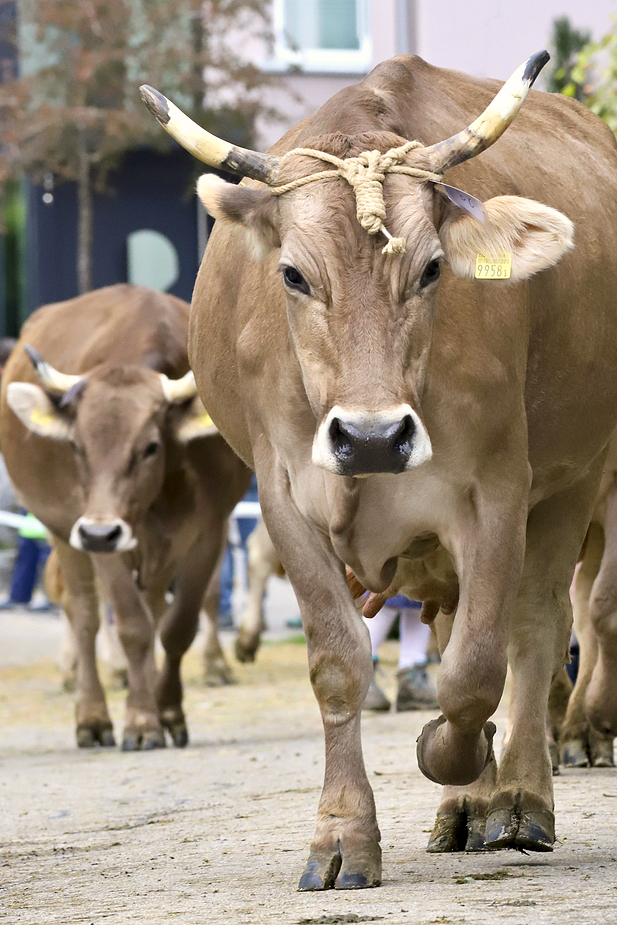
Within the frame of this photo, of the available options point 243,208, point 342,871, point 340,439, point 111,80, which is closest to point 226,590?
point 111,80

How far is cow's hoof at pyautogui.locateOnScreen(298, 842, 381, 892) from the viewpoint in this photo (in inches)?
163

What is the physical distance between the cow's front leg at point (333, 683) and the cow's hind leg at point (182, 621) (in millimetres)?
3969

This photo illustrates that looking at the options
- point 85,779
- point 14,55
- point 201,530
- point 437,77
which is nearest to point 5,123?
point 14,55

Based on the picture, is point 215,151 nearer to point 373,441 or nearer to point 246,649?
point 373,441

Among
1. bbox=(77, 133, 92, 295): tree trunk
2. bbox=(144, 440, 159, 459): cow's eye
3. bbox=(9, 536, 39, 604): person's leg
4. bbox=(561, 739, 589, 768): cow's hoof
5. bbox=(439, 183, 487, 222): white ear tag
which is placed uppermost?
bbox=(77, 133, 92, 295): tree trunk

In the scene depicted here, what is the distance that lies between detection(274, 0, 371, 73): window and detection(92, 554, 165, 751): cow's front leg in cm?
1544

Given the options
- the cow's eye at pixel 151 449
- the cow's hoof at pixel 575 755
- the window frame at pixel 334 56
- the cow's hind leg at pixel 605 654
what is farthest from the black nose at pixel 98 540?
the window frame at pixel 334 56

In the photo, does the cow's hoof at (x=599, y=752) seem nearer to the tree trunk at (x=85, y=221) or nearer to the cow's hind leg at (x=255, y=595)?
the cow's hind leg at (x=255, y=595)

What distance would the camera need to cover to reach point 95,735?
28.4 ft

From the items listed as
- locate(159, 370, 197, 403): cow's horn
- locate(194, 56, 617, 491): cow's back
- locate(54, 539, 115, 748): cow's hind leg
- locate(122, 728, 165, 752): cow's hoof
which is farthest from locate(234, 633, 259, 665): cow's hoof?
locate(194, 56, 617, 491): cow's back

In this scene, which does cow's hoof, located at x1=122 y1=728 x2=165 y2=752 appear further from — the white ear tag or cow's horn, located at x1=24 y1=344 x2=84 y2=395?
the white ear tag

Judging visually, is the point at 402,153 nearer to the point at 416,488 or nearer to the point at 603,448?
the point at 416,488

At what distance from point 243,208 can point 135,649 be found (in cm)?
422

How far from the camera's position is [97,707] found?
871 cm
